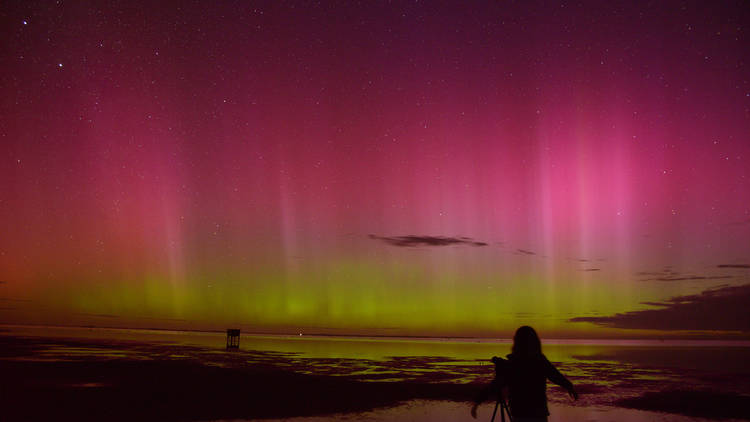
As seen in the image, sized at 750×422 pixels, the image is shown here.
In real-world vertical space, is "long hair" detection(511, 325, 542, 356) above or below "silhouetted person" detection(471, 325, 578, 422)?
above

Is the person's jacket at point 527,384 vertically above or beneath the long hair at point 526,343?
beneath

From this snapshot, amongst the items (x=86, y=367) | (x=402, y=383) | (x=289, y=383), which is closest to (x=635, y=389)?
(x=402, y=383)

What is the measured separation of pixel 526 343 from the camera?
618 cm

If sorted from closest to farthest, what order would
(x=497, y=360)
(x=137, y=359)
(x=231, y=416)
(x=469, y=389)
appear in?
1. (x=497, y=360)
2. (x=231, y=416)
3. (x=469, y=389)
4. (x=137, y=359)

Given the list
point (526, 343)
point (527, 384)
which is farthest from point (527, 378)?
point (526, 343)

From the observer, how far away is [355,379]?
22875 mm

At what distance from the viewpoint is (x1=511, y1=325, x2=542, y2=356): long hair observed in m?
6.17

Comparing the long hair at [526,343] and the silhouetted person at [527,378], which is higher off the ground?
the long hair at [526,343]

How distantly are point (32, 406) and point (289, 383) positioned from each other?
881 centimetres

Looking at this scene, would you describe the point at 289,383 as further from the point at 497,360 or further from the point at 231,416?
the point at 497,360

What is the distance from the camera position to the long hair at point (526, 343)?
6172 millimetres

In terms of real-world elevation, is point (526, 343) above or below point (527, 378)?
above

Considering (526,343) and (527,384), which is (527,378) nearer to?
(527,384)

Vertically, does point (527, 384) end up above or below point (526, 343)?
below
